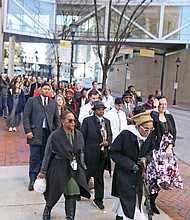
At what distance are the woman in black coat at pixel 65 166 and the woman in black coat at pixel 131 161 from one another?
0.49m

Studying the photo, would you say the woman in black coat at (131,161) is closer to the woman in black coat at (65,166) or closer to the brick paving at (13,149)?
the woman in black coat at (65,166)

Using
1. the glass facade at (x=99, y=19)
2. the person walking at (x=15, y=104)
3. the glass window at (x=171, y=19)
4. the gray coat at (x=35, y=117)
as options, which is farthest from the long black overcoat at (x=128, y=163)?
the glass window at (x=171, y=19)

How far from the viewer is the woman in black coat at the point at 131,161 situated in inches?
144

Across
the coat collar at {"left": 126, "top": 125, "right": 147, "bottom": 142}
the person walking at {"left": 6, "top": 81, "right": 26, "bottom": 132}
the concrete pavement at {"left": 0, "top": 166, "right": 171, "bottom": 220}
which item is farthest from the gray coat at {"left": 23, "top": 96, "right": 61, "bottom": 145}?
the person walking at {"left": 6, "top": 81, "right": 26, "bottom": 132}

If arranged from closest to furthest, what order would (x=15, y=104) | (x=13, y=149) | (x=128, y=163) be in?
1. (x=128, y=163)
2. (x=13, y=149)
3. (x=15, y=104)

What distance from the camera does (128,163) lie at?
3.63 meters

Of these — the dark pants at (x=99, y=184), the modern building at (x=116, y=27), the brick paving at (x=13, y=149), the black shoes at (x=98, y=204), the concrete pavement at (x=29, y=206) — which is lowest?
the brick paving at (x=13, y=149)

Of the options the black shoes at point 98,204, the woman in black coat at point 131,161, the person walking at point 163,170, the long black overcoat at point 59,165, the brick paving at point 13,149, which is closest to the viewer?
the woman in black coat at point 131,161

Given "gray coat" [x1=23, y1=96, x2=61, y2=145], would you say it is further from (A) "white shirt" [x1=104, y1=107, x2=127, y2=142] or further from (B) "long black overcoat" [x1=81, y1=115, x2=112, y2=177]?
(A) "white shirt" [x1=104, y1=107, x2=127, y2=142]

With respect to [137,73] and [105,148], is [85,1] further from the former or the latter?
[137,73]

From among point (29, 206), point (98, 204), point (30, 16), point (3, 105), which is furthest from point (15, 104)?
point (30, 16)

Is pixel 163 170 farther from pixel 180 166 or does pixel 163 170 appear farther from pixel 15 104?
pixel 15 104

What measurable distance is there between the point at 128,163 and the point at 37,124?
2222 mm

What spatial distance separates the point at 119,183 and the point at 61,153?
2.54 feet
